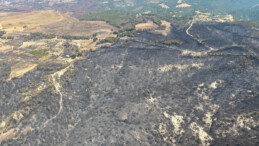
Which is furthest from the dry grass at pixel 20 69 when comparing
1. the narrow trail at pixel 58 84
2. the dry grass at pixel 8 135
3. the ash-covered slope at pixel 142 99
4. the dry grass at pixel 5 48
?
the dry grass at pixel 8 135

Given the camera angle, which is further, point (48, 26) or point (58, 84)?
point (48, 26)

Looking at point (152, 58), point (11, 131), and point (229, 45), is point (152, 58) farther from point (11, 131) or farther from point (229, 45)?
point (11, 131)

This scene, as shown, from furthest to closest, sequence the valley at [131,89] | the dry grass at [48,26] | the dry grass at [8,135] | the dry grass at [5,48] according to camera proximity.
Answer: the dry grass at [48,26] < the dry grass at [5,48] < the valley at [131,89] < the dry grass at [8,135]

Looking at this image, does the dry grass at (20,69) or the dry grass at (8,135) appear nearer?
the dry grass at (8,135)

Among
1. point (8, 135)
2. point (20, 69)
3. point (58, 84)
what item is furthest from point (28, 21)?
point (8, 135)

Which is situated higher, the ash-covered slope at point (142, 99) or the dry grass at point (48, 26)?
the dry grass at point (48, 26)

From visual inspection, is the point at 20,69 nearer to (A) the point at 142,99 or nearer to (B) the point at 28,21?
(A) the point at 142,99

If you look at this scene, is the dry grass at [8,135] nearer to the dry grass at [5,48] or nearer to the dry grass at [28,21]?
the dry grass at [5,48]

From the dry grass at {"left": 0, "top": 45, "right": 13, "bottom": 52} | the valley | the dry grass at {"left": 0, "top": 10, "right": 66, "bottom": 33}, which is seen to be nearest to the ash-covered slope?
the valley

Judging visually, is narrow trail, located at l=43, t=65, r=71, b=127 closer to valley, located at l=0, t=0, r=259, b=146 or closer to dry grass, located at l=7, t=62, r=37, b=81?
valley, located at l=0, t=0, r=259, b=146

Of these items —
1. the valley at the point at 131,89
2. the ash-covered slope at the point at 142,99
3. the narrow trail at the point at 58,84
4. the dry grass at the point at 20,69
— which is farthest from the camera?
the dry grass at the point at 20,69
